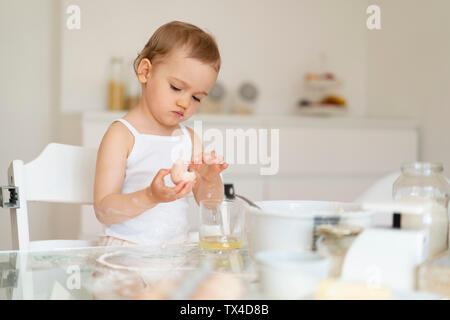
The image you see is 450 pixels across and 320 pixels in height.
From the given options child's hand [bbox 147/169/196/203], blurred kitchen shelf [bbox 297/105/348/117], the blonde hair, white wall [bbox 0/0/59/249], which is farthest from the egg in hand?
blurred kitchen shelf [bbox 297/105/348/117]

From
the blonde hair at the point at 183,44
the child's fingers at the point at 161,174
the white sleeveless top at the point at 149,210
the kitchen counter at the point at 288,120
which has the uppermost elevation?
the blonde hair at the point at 183,44

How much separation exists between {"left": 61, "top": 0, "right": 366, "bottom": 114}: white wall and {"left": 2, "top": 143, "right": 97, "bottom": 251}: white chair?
1.00 m

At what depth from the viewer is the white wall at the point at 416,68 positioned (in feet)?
7.30

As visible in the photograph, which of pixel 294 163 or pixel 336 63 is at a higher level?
pixel 336 63

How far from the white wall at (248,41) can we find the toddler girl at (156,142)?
1.03 metres

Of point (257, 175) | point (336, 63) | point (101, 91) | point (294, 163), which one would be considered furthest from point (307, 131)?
point (101, 91)

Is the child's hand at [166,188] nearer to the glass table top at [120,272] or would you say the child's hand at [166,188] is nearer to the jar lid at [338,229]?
the glass table top at [120,272]

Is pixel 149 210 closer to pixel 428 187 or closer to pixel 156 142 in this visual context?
pixel 156 142

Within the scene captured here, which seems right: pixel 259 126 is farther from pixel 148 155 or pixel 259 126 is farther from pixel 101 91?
pixel 148 155

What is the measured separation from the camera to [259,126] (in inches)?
85.8

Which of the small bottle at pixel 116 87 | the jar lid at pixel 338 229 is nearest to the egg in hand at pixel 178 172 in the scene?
the jar lid at pixel 338 229

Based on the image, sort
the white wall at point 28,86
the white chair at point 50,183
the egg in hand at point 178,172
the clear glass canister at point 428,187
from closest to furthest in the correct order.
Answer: the clear glass canister at point 428,187 < the egg in hand at point 178,172 < the white chair at point 50,183 < the white wall at point 28,86
